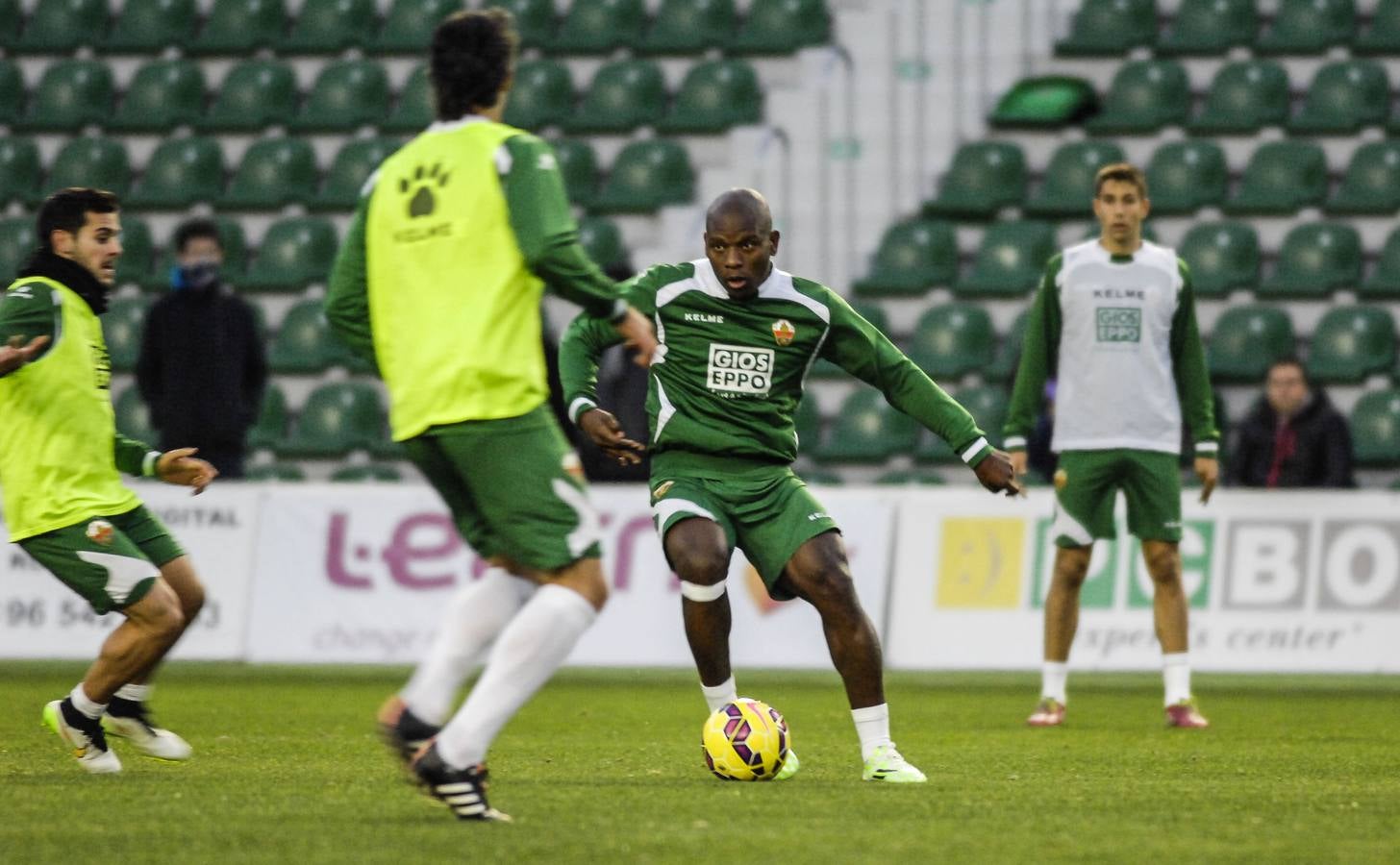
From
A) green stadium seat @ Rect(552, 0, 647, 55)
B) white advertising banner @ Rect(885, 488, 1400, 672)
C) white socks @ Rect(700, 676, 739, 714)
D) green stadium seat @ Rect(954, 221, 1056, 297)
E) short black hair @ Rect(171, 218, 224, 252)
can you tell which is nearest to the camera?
white socks @ Rect(700, 676, 739, 714)

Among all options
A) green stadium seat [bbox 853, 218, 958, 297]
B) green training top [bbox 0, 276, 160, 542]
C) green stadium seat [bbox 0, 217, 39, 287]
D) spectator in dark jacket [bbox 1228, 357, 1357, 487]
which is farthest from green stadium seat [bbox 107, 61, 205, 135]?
green training top [bbox 0, 276, 160, 542]

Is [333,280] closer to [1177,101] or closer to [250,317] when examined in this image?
[250,317]

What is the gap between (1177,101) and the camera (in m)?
17.2

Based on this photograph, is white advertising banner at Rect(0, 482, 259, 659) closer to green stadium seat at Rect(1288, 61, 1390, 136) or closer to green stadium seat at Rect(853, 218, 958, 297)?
green stadium seat at Rect(853, 218, 958, 297)

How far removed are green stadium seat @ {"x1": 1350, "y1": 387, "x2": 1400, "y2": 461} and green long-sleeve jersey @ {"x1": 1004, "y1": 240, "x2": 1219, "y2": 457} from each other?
500cm

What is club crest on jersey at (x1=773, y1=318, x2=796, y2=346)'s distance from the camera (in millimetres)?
7535

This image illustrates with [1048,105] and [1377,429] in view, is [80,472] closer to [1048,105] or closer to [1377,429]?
[1377,429]

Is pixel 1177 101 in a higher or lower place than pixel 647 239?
higher

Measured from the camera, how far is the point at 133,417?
17.5m

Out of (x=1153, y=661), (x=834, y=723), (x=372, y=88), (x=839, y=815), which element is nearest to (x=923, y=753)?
(x=834, y=723)

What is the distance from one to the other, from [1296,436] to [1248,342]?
1.86 meters

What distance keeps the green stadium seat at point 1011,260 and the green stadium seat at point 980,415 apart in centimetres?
88

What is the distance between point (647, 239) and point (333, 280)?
39.0 ft

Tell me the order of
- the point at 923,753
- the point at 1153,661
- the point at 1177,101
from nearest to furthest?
1. the point at 923,753
2. the point at 1153,661
3. the point at 1177,101
